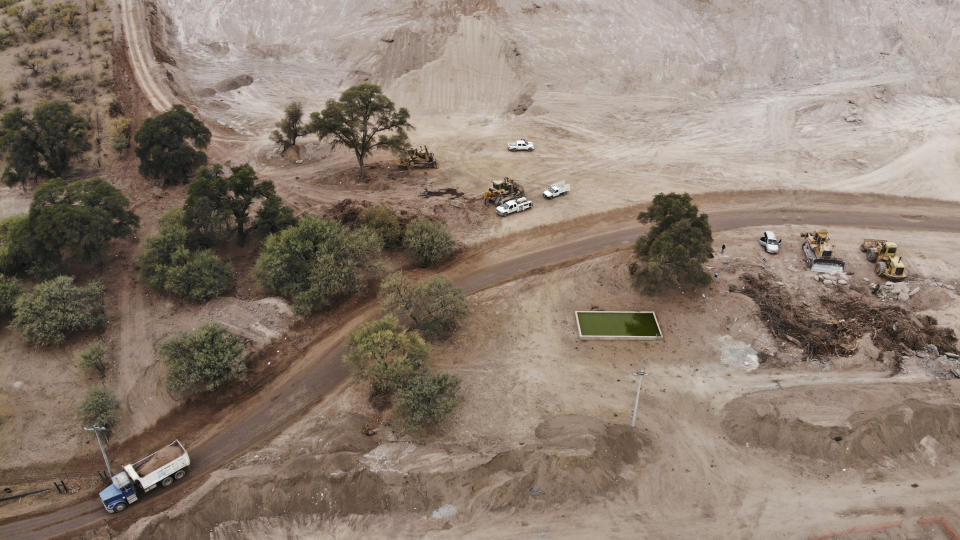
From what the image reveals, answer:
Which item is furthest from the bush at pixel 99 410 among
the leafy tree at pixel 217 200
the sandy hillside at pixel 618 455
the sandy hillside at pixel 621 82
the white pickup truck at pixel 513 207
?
the white pickup truck at pixel 513 207

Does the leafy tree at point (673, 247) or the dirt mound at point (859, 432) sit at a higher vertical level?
the leafy tree at point (673, 247)

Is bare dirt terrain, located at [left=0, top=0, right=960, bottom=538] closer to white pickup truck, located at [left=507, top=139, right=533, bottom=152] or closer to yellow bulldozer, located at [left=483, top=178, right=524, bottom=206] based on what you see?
white pickup truck, located at [left=507, top=139, right=533, bottom=152]

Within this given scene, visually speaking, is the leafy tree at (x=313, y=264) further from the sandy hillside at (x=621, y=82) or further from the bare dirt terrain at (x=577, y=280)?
the sandy hillside at (x=621, y=82)

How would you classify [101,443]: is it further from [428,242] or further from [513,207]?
[513,207]

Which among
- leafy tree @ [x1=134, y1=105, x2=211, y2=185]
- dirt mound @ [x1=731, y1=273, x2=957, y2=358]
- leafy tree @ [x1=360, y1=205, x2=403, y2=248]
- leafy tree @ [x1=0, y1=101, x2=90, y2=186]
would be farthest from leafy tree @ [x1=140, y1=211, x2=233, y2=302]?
dirt mound @ [x1=731, y1=273, x2=957, y2=358]

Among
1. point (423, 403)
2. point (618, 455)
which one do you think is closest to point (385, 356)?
point (423, 403)
